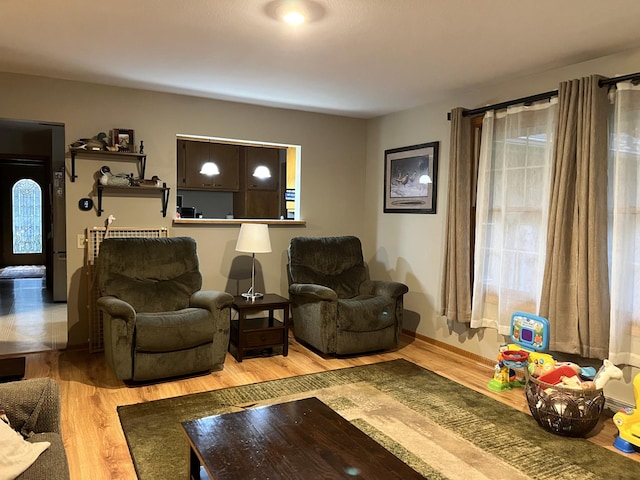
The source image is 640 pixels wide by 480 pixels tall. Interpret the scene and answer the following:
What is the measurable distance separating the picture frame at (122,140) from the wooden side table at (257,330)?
1618 millimetres

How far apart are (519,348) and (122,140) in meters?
3.62

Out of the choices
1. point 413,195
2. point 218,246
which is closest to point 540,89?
point 413,195

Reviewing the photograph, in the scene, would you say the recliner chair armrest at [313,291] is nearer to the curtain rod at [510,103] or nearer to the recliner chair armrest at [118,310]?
the recliner chair armrest at [118,310]

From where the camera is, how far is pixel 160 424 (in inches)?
109

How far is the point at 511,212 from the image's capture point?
144 inches

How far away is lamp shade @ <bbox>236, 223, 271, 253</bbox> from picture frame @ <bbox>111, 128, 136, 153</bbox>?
1217 millimetres

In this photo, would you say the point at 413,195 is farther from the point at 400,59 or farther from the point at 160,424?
the point at 160,424

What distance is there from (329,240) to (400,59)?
202 cm

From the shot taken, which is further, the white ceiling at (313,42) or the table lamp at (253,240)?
the table lamp at (253,240)

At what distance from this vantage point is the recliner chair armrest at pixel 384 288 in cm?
426

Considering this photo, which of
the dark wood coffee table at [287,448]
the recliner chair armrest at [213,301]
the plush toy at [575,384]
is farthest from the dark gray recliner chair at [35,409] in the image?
the plush toy at [575,384]

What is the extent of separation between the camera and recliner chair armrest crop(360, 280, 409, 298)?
4.26 metres

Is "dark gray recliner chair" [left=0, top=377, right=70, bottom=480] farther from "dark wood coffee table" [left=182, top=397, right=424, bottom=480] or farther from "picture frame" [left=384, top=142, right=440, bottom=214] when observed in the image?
"picture frame" [left=384, top=142, right=440, bottom=214]

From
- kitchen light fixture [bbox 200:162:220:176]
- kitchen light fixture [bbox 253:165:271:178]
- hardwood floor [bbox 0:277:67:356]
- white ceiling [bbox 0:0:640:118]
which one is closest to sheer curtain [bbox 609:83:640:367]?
white ceiling [bbox 0:0:640:118]
